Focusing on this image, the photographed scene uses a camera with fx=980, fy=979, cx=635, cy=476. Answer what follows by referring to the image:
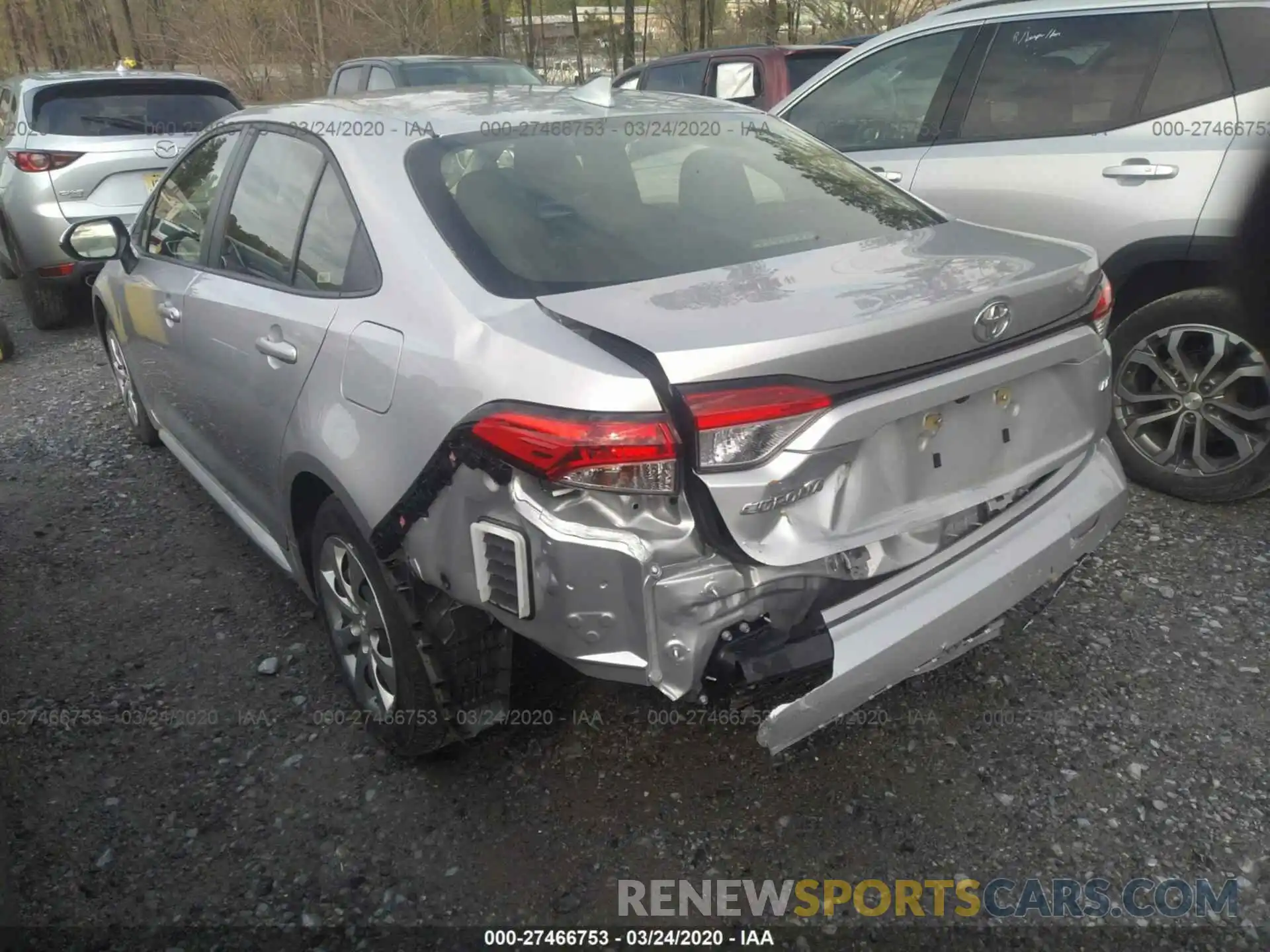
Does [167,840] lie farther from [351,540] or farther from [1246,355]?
[1246,355]

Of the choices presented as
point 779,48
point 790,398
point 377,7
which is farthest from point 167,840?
point 377,7

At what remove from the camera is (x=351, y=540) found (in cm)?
250

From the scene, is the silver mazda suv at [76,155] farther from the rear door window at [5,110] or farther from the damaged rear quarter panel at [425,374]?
the damaged rear quarter panel at [425,374]

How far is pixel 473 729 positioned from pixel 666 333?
1172mm

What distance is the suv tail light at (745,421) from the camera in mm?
1814

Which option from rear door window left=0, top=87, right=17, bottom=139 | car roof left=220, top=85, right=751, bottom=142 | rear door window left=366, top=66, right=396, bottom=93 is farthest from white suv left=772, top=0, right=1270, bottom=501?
rear door window left=366, top=66, right=396, bottom=93

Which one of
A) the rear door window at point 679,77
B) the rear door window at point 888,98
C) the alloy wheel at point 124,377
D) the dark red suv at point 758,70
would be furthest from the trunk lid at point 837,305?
the rear door window at point 679,77

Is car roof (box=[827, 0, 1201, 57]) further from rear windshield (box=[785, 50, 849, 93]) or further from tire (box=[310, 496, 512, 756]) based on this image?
rear windshield (box=[785, 50, 849, 93])

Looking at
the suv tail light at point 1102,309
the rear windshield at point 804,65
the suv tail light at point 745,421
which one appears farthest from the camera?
the rear windshield at point 804,65

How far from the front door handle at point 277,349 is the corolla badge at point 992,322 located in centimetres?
169

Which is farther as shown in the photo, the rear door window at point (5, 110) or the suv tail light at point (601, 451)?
the rear door window at point (5, 110)

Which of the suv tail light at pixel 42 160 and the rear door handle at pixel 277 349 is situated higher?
the rear door handle at pixel 277 349

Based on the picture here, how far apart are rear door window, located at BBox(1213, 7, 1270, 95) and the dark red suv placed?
486 cm

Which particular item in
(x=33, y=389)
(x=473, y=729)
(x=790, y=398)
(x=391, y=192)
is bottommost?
(x=33, y=389)
